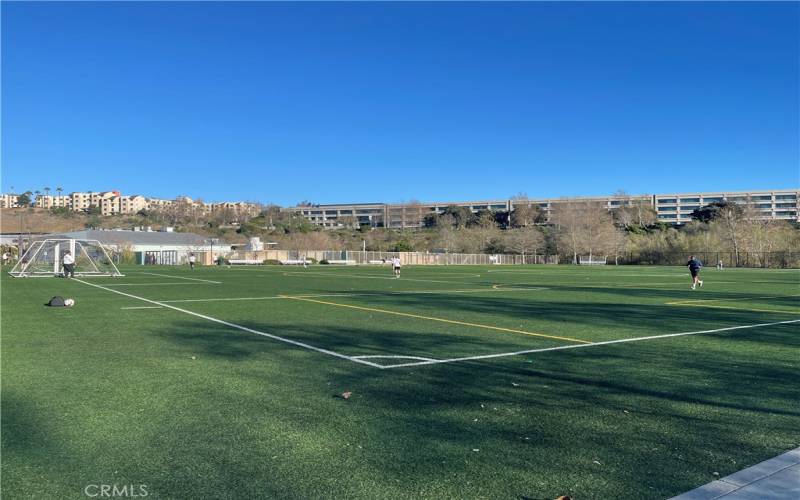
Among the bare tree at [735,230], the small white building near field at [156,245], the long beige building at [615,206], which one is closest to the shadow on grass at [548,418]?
the small white building near field at [156,245]

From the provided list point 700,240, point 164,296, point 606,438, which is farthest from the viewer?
point 700,240

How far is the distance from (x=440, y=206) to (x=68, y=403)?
182m

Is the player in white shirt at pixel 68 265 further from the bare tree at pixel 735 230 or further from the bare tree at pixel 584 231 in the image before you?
the bare tree at pixel 584 231

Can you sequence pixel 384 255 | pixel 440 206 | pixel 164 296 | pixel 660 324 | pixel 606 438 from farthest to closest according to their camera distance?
pixel 440 206, pixel 384 255, pixel 164 296, pixel 660 324, pixel 606 438

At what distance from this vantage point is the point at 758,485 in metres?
4.15

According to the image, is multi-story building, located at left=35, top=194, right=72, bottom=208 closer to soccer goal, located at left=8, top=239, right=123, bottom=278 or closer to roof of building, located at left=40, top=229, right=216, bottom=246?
roof of building, located at left=40, top=229, right=216, bottom=246

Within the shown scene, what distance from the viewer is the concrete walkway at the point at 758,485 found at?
3.97 metres

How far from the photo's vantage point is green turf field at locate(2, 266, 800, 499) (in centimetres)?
429

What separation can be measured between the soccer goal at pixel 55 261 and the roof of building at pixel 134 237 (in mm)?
34307

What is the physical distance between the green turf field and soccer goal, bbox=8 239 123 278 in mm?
29622

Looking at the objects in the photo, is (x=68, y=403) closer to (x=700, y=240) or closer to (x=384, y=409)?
(x=384, y=409)

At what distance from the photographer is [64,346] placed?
1019 cm

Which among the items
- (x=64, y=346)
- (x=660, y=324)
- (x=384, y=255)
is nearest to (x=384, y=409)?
(x=64, y=346)

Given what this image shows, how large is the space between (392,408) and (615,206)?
178080 millimetres
